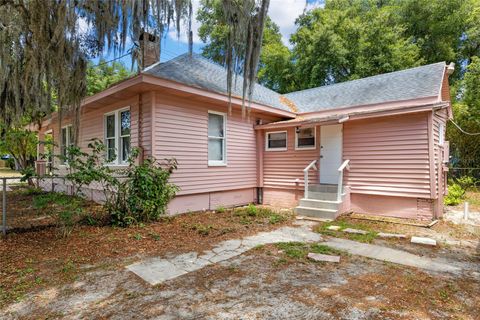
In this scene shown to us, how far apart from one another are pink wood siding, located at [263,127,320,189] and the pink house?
31 mm

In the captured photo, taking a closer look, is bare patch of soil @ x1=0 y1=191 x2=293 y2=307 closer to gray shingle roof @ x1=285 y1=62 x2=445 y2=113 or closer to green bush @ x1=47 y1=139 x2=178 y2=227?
green bush @ x1=47 y1=139 x2=178 y2=227

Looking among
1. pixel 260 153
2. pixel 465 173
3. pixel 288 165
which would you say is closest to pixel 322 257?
pixel 288 165

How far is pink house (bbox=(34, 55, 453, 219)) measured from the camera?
6352 millimetres

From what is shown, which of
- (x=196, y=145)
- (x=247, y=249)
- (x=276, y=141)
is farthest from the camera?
(x=276, y=141)

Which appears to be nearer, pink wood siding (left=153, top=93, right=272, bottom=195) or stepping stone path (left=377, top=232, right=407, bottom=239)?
stepping stone path (left=377, top=232, right=407, bottom=239)

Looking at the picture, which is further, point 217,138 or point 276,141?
point 276,141

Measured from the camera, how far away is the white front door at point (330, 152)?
7.61 m

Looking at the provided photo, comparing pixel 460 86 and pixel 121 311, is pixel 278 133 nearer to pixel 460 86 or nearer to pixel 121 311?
pixel 121 311

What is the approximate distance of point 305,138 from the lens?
27.1 feet

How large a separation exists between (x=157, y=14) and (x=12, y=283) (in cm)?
438

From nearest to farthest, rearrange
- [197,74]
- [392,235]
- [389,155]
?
[392,235]
[389,155]
[197,74]

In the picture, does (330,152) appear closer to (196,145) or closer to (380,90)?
(380,90)

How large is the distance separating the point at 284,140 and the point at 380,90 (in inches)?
137

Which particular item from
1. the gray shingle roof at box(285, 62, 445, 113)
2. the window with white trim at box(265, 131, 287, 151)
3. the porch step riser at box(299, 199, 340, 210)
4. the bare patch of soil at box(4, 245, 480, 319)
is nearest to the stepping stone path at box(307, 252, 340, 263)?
the bare patch of soil at box(4, 245, 480, 319)
